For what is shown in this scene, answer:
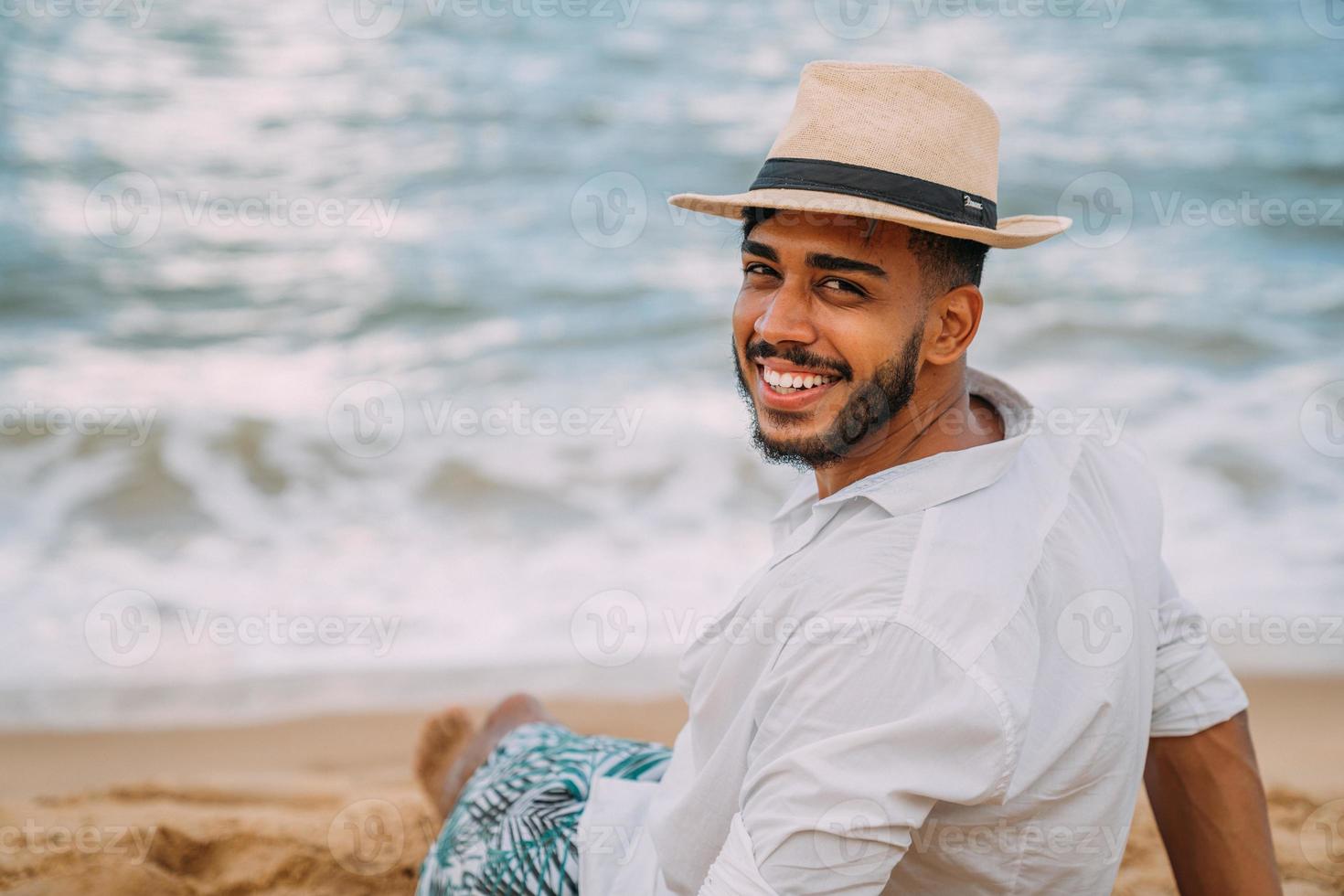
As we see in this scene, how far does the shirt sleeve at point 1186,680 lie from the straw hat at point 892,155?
0.77m

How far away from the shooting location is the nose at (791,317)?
6.27 ft

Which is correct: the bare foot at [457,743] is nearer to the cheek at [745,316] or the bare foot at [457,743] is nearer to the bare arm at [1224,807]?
the cheek at [745,316]

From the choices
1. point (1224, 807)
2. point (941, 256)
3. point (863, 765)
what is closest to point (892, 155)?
point (941, 256)

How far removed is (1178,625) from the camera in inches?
87.4

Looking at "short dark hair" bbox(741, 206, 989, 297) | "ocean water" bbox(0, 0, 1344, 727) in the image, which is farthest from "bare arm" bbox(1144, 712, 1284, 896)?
"ocean water" bbox(0, 0, 1344, 727)

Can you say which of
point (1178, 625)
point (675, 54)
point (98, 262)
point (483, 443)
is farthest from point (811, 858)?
point (675, 54)

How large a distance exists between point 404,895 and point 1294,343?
632 centimetres

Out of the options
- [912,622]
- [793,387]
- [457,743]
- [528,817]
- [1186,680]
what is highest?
[793,387]

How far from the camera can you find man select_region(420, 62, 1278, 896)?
5.10 feet

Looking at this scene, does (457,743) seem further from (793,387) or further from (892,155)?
(892,155)

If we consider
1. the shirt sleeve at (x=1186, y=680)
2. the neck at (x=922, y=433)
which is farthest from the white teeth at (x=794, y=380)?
the shirt sleeve at (x=1186, y=680)

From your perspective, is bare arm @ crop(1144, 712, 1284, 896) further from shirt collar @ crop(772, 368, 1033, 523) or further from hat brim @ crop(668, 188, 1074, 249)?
hat brim @ crop(668, 188, 1074, 249)

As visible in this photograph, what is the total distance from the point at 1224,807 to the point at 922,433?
95 centimetres

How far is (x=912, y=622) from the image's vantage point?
158cm
